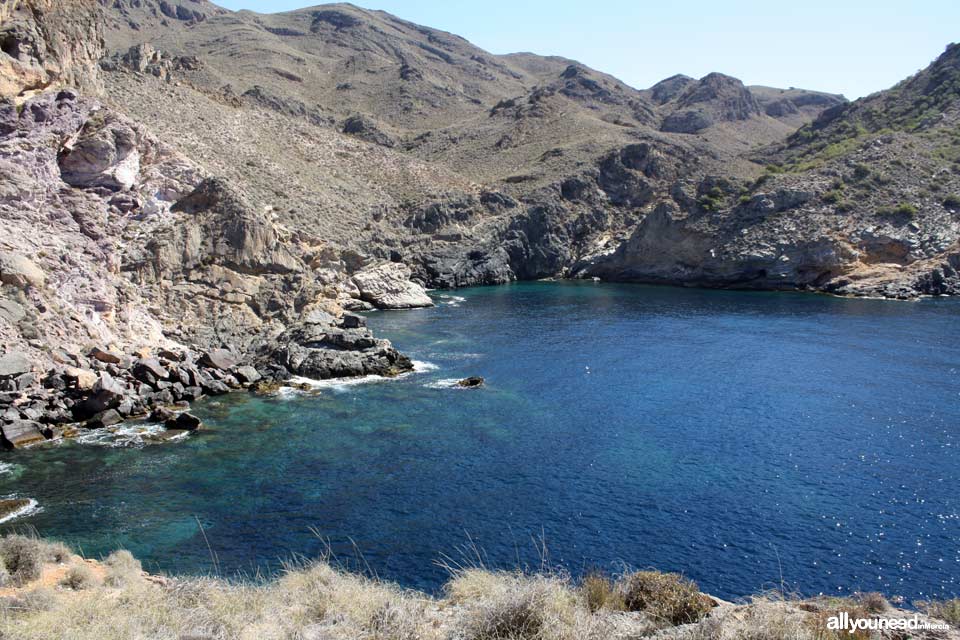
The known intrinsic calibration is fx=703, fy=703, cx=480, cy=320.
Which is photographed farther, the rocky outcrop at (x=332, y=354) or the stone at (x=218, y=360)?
the rocky outcrop at (x=332, y=354)

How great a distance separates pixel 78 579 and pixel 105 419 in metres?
18.0

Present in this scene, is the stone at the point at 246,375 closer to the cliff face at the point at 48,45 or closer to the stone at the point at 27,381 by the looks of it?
the stone at the point at 27,381

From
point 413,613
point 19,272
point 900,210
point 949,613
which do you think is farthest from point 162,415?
point 900,210

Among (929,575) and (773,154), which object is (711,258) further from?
(929,575)

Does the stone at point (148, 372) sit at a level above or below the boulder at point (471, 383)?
above

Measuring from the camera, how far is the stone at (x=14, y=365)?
2962 cm

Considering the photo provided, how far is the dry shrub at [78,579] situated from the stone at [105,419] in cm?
1707

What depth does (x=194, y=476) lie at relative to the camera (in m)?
25.8

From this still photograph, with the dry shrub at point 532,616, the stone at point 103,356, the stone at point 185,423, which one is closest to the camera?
the dry shrub at point 532,616

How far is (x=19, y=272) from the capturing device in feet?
108

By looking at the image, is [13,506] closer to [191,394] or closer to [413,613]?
[191,394]

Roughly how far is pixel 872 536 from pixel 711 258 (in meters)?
65.7

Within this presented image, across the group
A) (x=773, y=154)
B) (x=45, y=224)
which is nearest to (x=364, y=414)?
(x=45, y=224)

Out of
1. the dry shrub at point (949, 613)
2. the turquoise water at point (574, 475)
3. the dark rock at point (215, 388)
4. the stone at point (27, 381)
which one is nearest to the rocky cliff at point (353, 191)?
the stone at point (27, 381)
